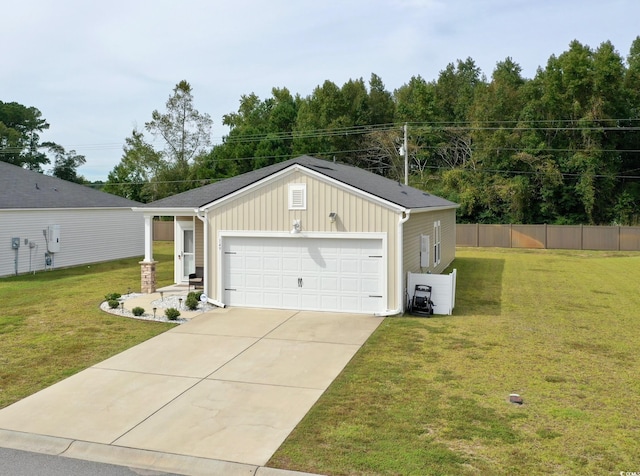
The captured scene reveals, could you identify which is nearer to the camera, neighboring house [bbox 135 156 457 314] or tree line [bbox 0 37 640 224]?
neighboring house [bbox 135 156 457 314]

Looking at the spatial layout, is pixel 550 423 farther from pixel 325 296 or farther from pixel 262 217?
pixel 262 217

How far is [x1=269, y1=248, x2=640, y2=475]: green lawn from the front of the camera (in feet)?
19.1

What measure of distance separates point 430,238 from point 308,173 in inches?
270

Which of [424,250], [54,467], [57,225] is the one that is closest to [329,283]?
[424,250]

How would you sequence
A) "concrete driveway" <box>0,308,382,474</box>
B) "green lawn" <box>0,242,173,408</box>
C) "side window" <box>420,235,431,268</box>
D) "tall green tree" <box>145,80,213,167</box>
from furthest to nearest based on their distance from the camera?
1. "tall green tree" <box>145,80,213,167</box>
2. "side window" <box>420,235,431,268</box>
3. "green lawn" <box>0,242,173,408</box>
4. "concrete driveway" <box>0,308,382,474</box>

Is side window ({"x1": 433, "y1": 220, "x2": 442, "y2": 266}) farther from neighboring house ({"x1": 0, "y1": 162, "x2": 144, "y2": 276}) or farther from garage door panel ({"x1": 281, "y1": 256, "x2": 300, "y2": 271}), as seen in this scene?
neighboring house ({"x1": 0, "y1": 162, "x2": 144, "y2": 276})

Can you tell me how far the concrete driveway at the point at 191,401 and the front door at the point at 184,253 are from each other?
276 inches

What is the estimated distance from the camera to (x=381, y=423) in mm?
6758

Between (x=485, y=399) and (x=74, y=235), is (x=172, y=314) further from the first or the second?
(x=74, y=235)

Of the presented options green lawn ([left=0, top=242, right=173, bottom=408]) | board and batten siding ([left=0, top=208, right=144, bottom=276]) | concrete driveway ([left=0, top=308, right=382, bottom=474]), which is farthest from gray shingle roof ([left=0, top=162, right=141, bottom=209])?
concrete driveway ([left=0, top=308, right=382, bottom=474])

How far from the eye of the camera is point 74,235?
2516 cm

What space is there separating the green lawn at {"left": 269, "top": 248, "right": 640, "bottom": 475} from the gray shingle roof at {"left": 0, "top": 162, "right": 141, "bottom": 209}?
1798 centimetres

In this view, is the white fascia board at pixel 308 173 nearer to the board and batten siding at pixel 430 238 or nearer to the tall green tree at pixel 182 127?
the board and batten siding at pixel 430 238

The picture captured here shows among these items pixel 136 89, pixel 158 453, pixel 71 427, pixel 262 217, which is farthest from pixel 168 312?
pixel 136 89
